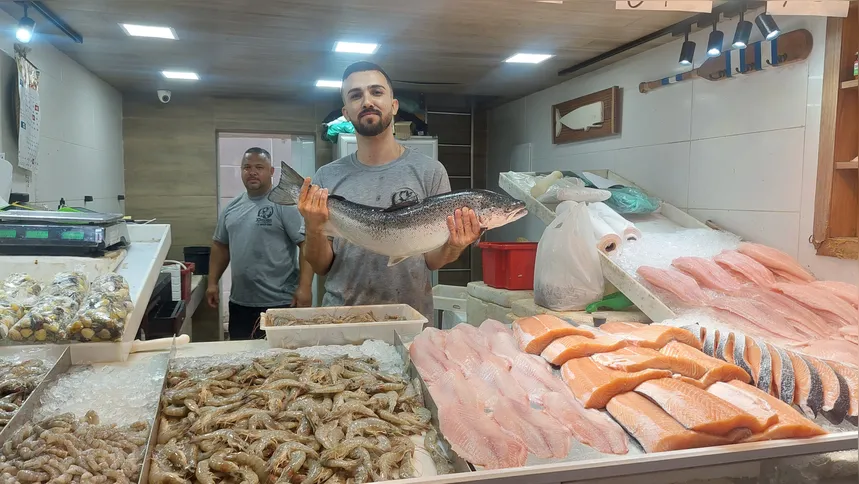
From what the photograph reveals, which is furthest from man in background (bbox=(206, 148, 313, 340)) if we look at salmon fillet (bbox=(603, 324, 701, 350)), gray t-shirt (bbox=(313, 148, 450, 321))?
salmon fillet (bbox=(603, 324, 701, 350))

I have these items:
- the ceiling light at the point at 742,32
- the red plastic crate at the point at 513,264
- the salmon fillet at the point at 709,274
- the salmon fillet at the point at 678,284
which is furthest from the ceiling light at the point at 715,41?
the red plastic crate at the point at 513,264

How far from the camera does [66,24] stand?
3613 millimetres

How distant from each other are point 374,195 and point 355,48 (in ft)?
7.31

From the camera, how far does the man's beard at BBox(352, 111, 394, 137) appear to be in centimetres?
208

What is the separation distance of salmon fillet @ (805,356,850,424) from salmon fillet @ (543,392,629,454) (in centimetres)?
62

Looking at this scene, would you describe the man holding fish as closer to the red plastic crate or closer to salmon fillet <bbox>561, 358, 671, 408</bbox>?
salmon fillet <bbox>561, 358, 671, 408</bbox>

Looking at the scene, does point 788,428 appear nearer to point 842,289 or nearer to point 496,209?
point 496,209

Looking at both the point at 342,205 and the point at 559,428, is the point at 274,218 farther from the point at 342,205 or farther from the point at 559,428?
the point at 559,428

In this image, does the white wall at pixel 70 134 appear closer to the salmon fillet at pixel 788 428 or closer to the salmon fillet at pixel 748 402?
the salmon fillet at pixel 748 402

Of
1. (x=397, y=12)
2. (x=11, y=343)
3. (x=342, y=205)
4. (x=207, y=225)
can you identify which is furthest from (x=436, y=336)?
(x=207, y=225)

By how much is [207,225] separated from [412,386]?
5550 mm

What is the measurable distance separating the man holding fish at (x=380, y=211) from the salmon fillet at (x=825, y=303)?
1563mm

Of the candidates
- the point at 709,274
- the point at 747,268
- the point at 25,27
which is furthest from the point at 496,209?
the point at 25,27

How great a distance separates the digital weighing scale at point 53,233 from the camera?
217 cm
